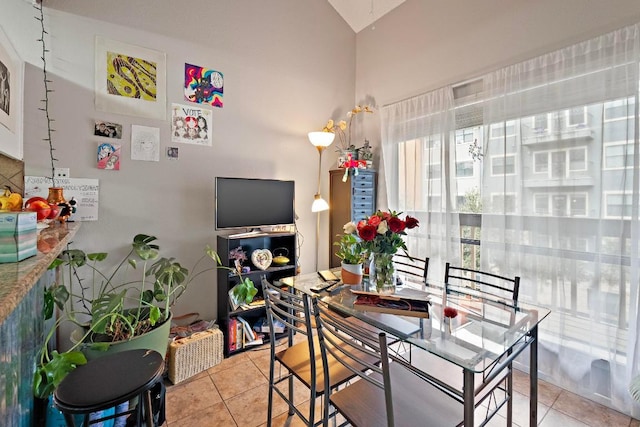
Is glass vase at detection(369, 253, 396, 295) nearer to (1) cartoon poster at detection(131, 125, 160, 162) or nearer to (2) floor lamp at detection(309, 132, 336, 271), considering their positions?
(2) floor lamp at detection(309, 132, 336, 271)

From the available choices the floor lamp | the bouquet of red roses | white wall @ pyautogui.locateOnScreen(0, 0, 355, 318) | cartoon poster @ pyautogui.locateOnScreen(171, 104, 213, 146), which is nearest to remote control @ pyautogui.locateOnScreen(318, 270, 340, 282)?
the bouquet of red roses

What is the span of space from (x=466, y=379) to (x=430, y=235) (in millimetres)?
1803

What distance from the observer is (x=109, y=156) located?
2.12m

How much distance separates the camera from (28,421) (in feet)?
4.00

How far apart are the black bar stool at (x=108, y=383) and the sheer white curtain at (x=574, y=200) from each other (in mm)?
2373

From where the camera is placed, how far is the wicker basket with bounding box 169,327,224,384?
203 cm

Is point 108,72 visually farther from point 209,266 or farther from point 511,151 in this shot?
point 511,151

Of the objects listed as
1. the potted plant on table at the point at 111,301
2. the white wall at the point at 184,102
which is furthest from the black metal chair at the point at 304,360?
the white wall at the point at 184,102

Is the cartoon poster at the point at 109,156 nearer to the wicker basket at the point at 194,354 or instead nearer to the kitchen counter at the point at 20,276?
the kitchen counter at the point at 20,276

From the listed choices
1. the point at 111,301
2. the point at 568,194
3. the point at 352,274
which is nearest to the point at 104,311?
the point at 111,301

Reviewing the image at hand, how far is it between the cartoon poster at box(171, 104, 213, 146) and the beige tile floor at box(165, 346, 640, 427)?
6.24ft

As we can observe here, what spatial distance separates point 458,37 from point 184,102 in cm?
247

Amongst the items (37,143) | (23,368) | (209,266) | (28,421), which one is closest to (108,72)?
(37,143)

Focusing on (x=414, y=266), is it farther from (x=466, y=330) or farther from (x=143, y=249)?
(x=143, y=249)
